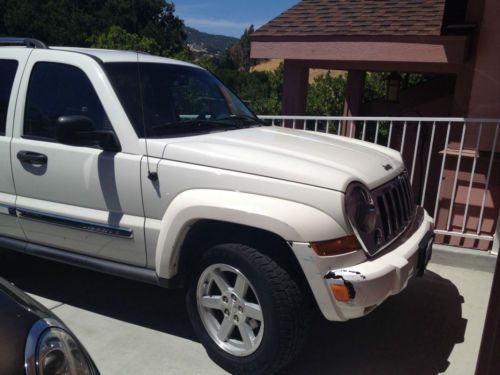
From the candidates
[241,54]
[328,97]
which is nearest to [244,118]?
[328,97]

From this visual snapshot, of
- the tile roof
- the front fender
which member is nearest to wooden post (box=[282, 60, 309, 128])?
the tile roof

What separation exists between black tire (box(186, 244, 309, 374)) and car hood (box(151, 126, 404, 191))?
49 cm

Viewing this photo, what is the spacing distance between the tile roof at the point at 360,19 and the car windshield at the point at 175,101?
300cm

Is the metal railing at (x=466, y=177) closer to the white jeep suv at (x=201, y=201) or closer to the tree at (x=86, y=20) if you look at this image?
the white jeep suv at (x=201, y=201)

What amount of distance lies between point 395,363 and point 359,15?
17.7 feet

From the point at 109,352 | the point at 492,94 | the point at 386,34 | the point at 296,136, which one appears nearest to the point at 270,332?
the point at 109,352

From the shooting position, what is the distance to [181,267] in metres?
3.19

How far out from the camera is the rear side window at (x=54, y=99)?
345cm

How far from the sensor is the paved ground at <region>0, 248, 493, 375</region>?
3.26m

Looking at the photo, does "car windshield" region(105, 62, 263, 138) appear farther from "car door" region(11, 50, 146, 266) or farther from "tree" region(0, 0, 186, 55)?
"tree" region(0, 0, 186, 55)

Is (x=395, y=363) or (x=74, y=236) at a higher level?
(x=74, y=236)

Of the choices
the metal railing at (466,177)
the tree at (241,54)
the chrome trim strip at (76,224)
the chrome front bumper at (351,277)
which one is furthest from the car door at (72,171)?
the tree at (241,54)

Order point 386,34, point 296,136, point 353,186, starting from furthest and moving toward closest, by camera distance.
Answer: point 386,34 < point 296,136 < point 353,186

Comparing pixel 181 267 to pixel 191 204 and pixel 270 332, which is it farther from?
pixel 270 332
